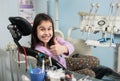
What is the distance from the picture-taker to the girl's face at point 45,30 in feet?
3.65

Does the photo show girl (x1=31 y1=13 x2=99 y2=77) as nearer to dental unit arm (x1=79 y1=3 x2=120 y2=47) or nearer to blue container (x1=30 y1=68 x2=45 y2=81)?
blue container (x1=30 y1=68 x2=45 y2=81)

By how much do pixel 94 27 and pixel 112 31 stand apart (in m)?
0.13

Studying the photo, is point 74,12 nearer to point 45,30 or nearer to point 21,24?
point 45,30

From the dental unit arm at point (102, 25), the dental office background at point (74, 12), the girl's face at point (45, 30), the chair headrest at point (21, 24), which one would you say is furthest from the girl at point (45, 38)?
the dental office background at point (74, 12)

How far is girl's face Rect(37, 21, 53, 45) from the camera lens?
1.11 m

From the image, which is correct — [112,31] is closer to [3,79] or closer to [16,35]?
[16,35]

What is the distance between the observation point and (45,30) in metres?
1.12

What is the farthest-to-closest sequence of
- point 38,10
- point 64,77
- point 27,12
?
point 38,10 < point 27,12 < point 64,77

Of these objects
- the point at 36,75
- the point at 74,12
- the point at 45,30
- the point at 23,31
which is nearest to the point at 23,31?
the point at 23,31

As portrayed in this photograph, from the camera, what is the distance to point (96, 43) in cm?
145

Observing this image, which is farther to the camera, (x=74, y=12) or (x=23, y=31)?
(x=74, y=12)

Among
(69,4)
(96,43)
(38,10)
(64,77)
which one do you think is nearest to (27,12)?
(38,10)

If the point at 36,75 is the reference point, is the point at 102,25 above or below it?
above

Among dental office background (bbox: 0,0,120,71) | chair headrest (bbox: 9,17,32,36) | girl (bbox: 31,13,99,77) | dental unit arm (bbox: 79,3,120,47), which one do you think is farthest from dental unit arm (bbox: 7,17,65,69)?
dental office background (bbox: 0,0,120,71)
